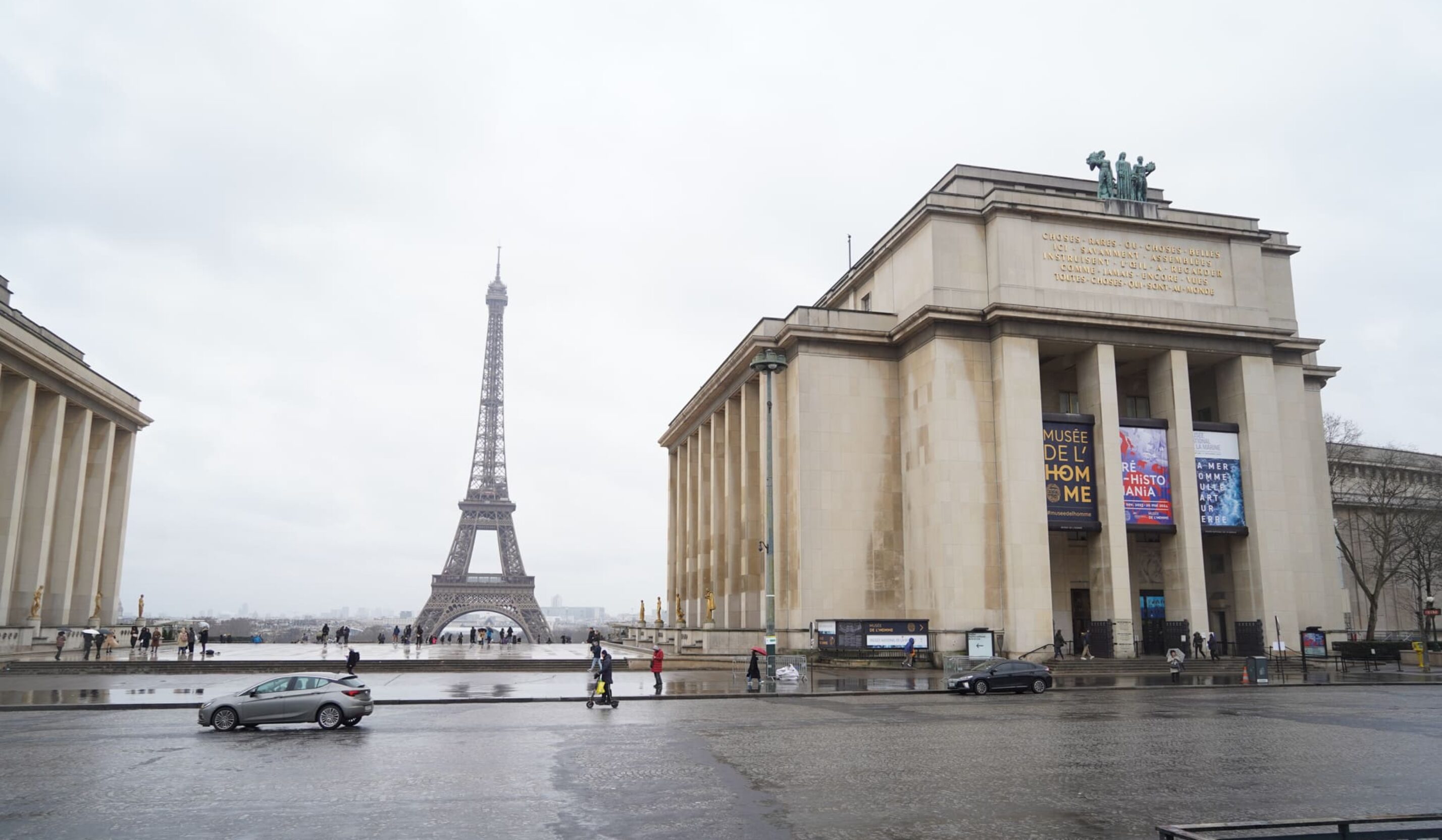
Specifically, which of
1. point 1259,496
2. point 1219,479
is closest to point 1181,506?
point 1219,479

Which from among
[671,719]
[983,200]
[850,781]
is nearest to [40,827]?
[850,781]

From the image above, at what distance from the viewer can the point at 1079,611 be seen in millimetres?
53281

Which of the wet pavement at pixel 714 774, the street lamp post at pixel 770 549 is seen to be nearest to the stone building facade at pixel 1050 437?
the street lamp post at pixel 770 549

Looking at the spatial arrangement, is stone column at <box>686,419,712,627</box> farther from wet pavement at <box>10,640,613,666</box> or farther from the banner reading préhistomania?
the banner reading préhistomania

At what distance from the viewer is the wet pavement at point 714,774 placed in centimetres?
1196

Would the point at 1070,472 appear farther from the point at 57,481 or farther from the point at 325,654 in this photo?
the point at 57,481

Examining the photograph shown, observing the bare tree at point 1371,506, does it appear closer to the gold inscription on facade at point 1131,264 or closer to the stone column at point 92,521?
the gold inscription on facade at point 1131,264

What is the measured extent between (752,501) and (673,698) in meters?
26.6

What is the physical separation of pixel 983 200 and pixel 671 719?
36.5m

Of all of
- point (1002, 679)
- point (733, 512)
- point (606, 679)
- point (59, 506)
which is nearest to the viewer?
point (606, 679)

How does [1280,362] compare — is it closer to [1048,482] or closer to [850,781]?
[1048,482]

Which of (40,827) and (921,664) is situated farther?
(921,664)

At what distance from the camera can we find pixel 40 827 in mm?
11727

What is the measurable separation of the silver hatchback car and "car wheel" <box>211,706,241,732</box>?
12mm
